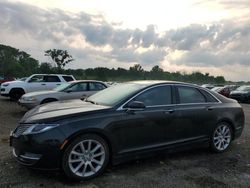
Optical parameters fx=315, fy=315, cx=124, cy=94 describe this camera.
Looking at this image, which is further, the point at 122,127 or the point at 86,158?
the point at 122,127

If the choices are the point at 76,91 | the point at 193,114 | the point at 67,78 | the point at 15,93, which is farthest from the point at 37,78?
the point at 193,114

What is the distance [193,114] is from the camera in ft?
20.1

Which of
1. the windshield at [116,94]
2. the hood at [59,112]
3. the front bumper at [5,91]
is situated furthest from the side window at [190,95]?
the front bumper at [5,91]

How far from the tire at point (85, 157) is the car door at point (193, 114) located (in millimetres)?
1649

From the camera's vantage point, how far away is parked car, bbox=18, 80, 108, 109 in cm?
1138

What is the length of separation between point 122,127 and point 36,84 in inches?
500

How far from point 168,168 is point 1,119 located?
682 cm

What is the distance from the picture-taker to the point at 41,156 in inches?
178

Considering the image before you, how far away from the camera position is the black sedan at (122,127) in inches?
181

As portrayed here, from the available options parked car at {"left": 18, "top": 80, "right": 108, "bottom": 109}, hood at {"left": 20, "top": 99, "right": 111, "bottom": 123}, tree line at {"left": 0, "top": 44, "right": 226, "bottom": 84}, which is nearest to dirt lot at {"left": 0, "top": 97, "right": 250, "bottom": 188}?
hood at {"left": 20, "top": 99, "right": 111, "bottom": 123}

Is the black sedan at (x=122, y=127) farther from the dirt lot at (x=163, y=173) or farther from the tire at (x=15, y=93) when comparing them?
the tire at (x=15, y=93)

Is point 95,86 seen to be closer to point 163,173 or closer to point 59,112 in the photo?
point 59,112

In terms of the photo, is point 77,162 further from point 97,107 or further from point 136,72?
point 136,72

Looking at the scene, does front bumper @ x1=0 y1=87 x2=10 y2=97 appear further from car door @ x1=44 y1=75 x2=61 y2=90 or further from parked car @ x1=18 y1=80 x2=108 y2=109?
parked car @ x1=18 y1=80 x2=108 y2=109
